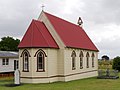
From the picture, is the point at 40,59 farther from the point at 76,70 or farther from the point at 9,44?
the point at 9,44

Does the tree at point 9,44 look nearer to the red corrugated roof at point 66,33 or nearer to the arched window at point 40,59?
the red corrugated roof at point 66,33

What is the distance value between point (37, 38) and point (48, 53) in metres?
2.19

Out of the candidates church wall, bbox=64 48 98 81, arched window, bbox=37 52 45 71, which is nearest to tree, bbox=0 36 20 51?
church wall, bbox=64 48 98 81

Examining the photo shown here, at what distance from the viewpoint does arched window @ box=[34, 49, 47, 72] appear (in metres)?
30.7

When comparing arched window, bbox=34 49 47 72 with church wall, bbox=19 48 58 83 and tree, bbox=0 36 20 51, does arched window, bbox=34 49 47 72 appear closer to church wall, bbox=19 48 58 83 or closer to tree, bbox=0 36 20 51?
church wall, bbox=19 48 58 83

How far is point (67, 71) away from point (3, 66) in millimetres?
15666

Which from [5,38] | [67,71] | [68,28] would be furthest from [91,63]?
[5,38]

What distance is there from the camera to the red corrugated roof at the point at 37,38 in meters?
30.9

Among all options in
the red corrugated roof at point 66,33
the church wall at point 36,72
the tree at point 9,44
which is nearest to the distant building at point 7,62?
the red corrugated roof at point 66,33

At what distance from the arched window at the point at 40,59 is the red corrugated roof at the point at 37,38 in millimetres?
820

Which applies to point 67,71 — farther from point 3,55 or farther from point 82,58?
point 3,55

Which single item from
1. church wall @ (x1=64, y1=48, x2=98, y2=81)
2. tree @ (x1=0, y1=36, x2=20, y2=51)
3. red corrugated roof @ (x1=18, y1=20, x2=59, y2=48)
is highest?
tree @ (x1=0, y1=36, x2=20, y2=51)

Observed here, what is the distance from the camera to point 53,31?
33281 mm

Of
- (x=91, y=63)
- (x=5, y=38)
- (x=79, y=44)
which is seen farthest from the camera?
(x=5, y=38)
